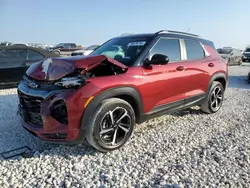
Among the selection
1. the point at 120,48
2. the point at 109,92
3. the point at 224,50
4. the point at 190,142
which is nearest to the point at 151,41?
the point at 120,48

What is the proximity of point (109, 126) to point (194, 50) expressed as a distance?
2.58 metres

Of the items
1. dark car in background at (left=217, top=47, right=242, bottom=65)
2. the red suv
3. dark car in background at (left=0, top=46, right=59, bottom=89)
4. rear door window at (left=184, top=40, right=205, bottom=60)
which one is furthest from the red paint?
dark car in background at (left=217, top=47, right=242, bottom=65)

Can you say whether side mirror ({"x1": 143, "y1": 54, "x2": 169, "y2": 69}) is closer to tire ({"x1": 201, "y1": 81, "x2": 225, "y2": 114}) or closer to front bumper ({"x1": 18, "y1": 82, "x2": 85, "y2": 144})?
front bumper ({"x1": 18, "y1": 82, "x2": 85, "y2": 144})

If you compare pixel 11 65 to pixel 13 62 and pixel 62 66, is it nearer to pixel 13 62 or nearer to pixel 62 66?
pixel 13 62

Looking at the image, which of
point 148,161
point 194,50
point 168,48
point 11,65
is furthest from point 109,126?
point 11,65

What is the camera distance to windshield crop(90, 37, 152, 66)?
3.86 metres

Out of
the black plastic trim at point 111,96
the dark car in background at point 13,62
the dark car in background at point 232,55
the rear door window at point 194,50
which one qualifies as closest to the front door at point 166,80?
the black plastic trim at point 111,96

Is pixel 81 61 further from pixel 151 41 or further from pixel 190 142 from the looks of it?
pixel 190 142

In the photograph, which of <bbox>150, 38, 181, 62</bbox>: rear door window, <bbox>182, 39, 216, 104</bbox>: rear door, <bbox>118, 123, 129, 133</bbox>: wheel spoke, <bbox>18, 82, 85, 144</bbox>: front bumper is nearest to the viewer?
<bbox>18, 82, 85, 144</bbox>: front bumper

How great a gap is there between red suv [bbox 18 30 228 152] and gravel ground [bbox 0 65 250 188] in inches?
12.3

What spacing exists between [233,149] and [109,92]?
2069mm

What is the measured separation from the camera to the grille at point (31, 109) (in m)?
3.19

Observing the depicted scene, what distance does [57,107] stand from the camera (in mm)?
3047

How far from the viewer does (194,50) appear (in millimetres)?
4867
